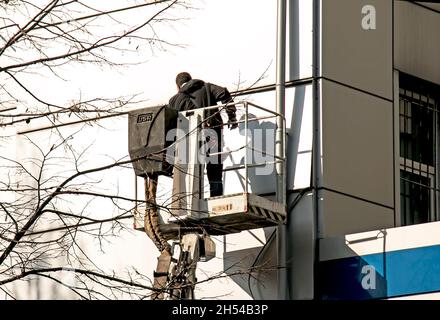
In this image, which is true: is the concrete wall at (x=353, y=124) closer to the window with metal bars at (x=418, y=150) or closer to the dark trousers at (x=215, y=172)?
the window with metal bars at (x=418, y=150)

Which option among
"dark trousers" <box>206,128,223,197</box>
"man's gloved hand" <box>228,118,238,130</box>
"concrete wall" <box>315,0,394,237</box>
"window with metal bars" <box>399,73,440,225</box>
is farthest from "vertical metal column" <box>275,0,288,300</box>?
"window with metal bars" <box>399,73,440,225</box>

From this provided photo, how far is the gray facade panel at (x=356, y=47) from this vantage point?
22422mm

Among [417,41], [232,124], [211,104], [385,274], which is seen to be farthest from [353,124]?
[417,41]

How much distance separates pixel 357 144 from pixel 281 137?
3.60 feet

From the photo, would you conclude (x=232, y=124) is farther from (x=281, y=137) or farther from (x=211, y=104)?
(x=281, y=137)

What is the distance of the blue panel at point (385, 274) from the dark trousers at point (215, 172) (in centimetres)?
171

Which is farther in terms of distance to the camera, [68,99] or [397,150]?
[68,99]

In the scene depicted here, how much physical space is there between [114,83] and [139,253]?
280 cm

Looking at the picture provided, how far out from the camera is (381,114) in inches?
899

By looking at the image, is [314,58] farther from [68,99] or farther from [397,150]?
[68,99]

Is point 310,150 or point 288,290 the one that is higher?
point 310,150

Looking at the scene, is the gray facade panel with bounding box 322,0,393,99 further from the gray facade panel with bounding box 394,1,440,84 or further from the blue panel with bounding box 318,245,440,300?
the blue panel with bounding box 318,245,440,300

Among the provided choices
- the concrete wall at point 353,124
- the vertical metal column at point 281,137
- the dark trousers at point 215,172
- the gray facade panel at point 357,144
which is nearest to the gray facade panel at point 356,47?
the concrete wall at point 353,124

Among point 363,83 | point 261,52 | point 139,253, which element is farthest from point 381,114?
point 139,253
